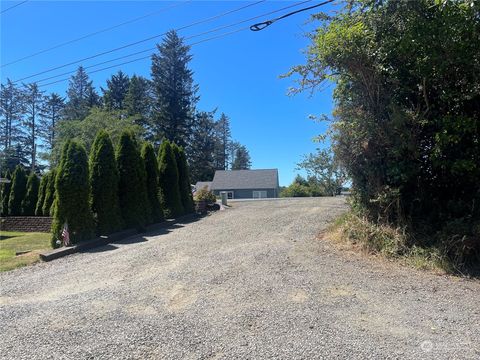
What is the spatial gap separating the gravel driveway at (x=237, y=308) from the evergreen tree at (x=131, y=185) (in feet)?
11.2

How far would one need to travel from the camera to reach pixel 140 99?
43344 millimetres

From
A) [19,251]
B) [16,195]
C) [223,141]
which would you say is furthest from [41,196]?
[223,141]

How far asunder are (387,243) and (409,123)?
2.41 meters

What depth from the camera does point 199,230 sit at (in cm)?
1052

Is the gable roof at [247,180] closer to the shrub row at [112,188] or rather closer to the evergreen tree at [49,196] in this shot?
the evergreen tree at [49,196]

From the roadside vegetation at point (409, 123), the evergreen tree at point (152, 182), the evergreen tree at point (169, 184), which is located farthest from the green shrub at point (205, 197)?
the roadside vegetation at point (409, 123)

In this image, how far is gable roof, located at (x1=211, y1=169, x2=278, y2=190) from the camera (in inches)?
1633

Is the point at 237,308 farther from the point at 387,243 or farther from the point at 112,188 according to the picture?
the point at 112,188

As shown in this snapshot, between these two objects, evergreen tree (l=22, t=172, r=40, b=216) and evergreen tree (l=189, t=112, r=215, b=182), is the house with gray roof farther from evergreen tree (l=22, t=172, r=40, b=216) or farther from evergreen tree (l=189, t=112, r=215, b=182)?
evergreen tree (l=22, t=172, r=40, b=216)

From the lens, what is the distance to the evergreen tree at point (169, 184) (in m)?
13.5

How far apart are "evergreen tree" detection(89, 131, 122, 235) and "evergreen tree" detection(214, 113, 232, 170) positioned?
53.5m

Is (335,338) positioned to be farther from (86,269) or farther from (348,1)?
(348,1)

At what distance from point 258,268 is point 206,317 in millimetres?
2071

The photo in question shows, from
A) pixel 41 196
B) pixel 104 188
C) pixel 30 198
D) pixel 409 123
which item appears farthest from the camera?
pixel 30 198
